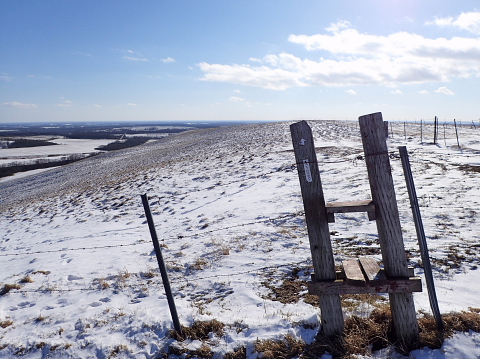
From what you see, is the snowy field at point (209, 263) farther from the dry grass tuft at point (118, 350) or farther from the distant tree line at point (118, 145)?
the distant tree line at point (118, 145)

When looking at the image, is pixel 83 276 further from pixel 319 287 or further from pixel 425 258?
pixel 425 258

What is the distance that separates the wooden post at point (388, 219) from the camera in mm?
3387

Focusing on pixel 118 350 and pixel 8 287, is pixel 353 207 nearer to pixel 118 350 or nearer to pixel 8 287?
pixel 118 350

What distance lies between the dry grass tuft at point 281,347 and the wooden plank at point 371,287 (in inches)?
29.5

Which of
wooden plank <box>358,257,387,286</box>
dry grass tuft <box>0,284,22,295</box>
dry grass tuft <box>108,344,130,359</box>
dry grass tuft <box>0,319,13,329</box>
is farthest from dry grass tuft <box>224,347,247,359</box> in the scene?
dry grass tuft <box>0,284,22,295</box>

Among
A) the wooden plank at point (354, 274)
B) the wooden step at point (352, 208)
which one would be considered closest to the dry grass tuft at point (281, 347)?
the wooden plank at point (354, 274)

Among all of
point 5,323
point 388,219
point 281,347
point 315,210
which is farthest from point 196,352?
point 5,323

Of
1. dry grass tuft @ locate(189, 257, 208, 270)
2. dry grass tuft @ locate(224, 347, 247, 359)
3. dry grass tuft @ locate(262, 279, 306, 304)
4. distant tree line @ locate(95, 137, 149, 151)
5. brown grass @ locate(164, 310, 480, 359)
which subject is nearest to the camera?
brown grass @ locate(164, 310, 480, 359)

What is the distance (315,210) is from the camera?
141 inches

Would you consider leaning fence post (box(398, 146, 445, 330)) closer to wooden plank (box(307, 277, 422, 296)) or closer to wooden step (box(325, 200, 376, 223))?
wooden plank (box(307, 277, 422, 296))

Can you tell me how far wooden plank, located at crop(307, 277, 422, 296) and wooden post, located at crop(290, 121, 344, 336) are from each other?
0.35ft

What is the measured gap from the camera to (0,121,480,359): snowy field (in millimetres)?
4332

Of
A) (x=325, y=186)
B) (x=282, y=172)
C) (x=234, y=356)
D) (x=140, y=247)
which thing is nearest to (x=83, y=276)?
(x=140, y=247)

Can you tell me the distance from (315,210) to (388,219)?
802mm
